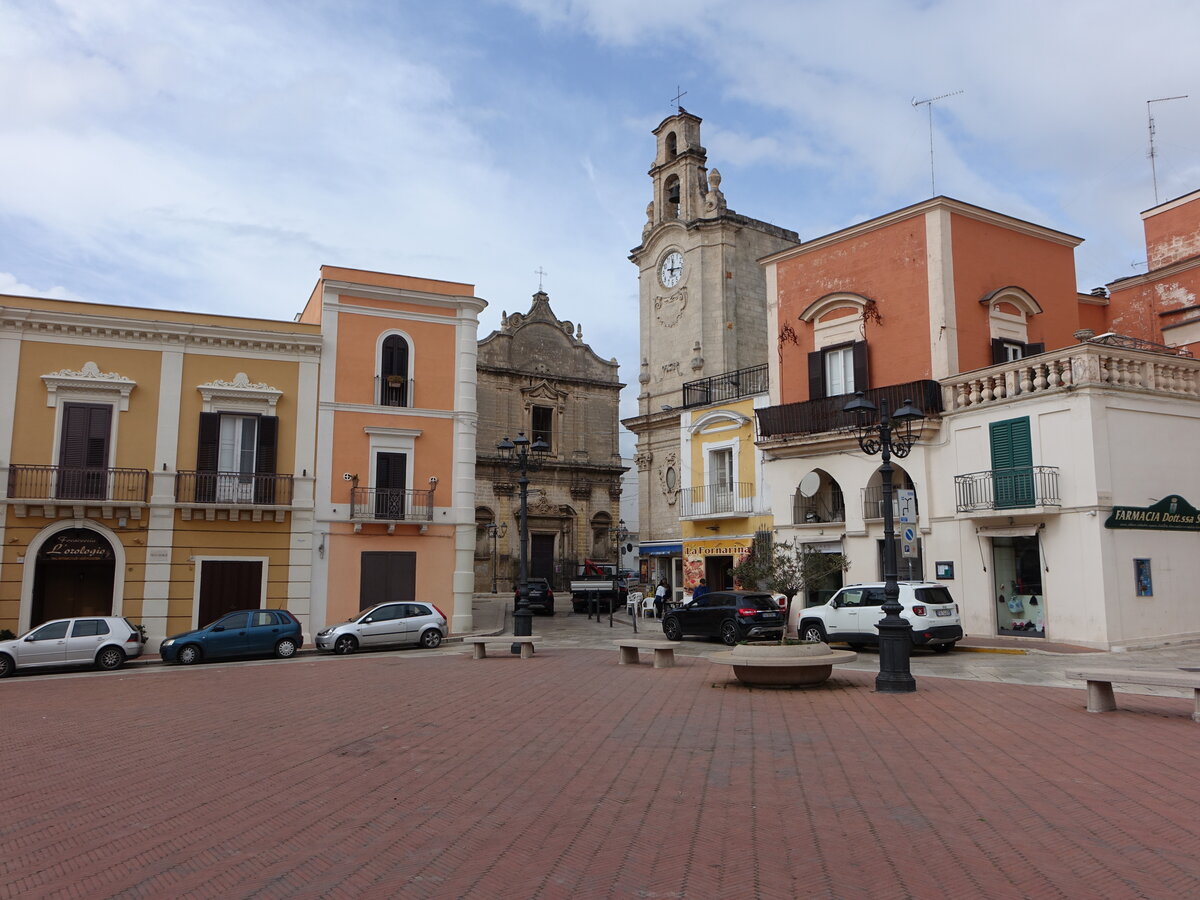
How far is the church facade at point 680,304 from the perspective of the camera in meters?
39.9

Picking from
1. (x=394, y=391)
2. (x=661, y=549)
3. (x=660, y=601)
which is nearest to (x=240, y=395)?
(x=394, y=391)

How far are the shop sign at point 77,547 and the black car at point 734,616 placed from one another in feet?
50.5

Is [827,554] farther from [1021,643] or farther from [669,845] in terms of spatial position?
[669,845]

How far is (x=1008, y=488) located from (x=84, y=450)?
910 inches

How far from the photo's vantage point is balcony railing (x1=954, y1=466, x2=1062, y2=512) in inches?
810

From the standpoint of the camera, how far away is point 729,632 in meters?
22.5

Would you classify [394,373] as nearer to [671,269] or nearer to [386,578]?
[386,578]

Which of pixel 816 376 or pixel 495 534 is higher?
pixel 816 376

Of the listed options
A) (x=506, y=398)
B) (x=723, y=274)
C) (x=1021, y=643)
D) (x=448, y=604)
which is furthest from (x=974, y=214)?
(x=506, y=398)

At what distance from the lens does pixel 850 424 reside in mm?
25500

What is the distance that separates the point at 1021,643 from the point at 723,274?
23041 mm

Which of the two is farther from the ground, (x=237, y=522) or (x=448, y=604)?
(x=237, y=522)

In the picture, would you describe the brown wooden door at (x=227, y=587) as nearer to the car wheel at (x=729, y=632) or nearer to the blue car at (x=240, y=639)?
the blue car at (x=240, y=639)

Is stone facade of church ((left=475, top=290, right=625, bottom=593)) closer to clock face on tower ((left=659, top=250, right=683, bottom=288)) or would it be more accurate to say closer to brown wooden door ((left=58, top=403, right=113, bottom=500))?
clock face on tower ((left=659, top=250, right=683, bottom=288))
